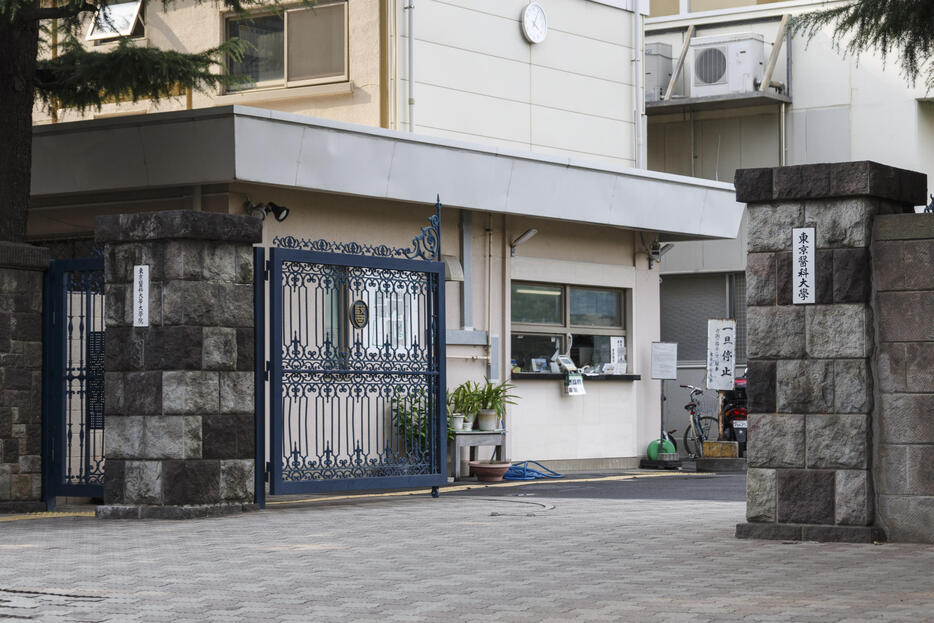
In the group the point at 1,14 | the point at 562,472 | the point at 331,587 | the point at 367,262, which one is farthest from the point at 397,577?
the point at 562,472

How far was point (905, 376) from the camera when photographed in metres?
10.5

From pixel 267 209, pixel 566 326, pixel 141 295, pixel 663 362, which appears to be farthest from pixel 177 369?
pixel 663 362

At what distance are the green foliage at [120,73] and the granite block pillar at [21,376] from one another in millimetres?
1975

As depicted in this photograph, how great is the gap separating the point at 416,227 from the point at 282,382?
20.0 feet

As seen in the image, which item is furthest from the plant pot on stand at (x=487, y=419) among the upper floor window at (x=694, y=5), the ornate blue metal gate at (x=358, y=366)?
the upper floor window at (x=694, y=5)

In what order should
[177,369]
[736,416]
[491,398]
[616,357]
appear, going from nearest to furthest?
[177,369] → [491,398] → [616,357] → [736,416]

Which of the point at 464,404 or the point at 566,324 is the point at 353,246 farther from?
the point at 566,324

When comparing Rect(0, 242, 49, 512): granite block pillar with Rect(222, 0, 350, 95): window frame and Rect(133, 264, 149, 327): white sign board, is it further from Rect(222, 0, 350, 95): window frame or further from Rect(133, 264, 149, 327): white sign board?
Rect(222, 0, 350, 95): window frame

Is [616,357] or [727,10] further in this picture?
[727,10]

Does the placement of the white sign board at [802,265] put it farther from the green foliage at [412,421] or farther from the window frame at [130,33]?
the window frame at [130,33]

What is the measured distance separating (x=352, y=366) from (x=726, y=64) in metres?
16.3

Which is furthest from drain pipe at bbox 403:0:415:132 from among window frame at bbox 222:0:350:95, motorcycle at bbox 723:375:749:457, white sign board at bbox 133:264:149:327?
motorcycle at bbox 723:375:749:457

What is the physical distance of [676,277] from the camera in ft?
99.4

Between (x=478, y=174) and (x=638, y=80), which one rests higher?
(x=638, y=80)
